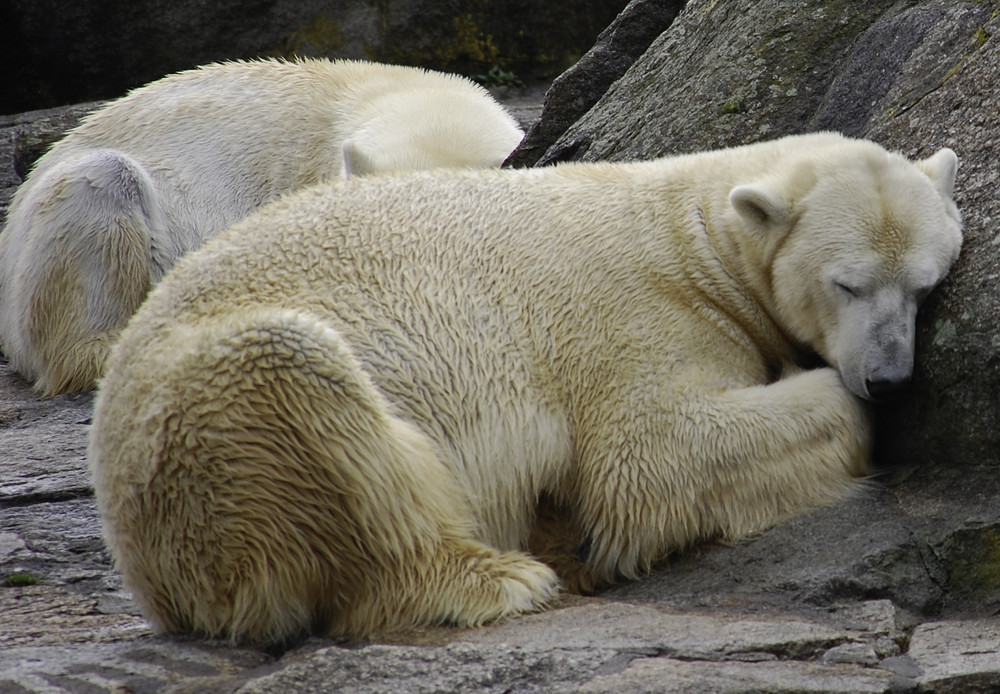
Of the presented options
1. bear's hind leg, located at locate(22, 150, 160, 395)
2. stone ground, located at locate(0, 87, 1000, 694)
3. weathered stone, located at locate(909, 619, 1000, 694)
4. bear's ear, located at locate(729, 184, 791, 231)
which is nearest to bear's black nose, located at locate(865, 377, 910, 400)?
stone ground, located at locate(0, 87, 1000, 694)

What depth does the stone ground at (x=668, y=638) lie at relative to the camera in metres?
2.95

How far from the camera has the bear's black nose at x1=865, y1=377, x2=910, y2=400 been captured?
3762mm

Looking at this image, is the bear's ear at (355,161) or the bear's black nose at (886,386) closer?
the bear's black nose at (886,386)

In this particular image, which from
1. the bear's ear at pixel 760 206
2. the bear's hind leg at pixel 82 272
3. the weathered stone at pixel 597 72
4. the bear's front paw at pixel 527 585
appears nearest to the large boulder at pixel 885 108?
the weathered stone at pixel 597 72

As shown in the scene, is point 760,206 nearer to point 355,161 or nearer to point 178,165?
point 355,161

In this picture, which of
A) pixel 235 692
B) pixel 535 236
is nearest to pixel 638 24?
pixel 535 236

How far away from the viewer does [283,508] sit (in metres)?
3.45

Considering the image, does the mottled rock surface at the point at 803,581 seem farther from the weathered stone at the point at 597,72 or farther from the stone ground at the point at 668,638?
the weathered stone at the point at 597,72

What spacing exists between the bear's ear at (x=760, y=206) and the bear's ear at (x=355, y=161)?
2.74 m

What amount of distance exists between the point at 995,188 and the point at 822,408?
980 mm

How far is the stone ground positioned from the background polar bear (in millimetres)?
2834

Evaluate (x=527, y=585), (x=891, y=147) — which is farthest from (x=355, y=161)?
(x=527, y=585)

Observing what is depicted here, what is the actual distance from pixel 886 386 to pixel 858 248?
0.44 metres

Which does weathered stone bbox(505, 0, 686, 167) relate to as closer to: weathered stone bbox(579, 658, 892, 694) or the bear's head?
the bear's head
